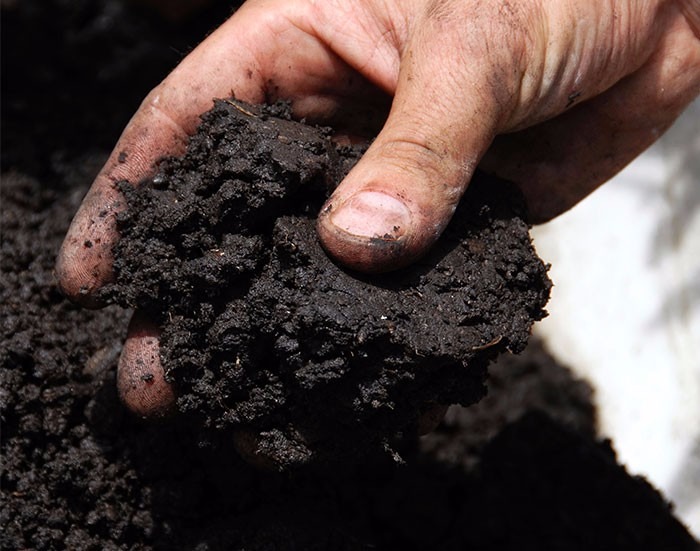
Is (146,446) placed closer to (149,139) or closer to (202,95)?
(149,139)

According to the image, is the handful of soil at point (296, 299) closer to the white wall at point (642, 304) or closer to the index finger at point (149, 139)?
the index finger at point (149, 139)

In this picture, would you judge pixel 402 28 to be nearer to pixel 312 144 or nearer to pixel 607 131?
pixel 312 144

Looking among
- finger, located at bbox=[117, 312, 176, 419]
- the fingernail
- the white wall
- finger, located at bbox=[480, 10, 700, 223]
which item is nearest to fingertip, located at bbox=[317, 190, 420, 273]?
the fingernail

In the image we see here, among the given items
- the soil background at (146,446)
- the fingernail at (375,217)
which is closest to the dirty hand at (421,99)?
the fingernail at (375,217)

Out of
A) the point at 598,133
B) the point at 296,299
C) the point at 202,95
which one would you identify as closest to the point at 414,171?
the point at 296,299

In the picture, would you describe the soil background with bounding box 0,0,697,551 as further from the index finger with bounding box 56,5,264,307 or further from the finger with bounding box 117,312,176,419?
the index finger with bounding box 56,5,264,307
